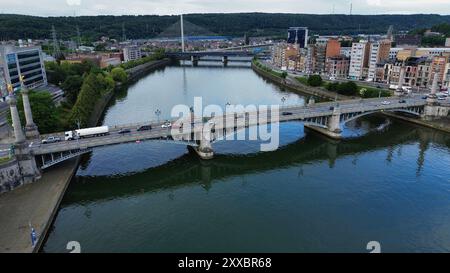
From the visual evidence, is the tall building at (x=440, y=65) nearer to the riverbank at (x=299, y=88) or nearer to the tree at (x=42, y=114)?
the riverbank at (x=299, y=88)

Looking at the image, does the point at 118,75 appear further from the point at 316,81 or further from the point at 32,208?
the point at 32,208

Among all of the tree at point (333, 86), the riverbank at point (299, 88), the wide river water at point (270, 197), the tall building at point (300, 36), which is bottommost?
the wide river water at point (270, 197)

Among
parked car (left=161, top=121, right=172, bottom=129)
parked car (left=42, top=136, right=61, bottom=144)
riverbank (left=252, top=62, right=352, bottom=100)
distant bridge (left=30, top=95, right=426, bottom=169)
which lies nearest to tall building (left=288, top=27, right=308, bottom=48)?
riverbank (left=252, top=62, right=352, bottom=100)

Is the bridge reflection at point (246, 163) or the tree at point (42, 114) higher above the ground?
the tree at point (42, 114)

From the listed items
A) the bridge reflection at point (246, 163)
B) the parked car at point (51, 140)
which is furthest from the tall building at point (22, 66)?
the bridge reflection at point (246, 163)

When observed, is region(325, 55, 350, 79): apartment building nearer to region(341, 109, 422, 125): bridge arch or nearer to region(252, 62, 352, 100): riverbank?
region(252, 62, 352, 100): riverbank

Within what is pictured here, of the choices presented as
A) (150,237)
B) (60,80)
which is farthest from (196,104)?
(150,237)
